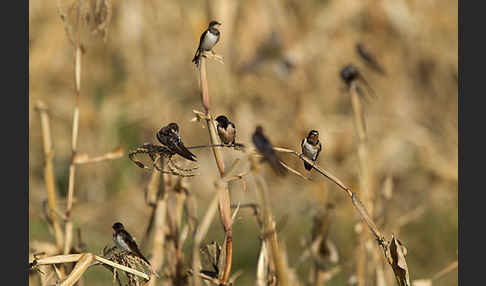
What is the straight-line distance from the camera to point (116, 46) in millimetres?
4727

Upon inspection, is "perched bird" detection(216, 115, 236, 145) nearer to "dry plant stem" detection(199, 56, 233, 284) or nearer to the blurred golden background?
"dry plant stem" detection(199, 56, 233, 284)

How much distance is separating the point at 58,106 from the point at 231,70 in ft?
4.25

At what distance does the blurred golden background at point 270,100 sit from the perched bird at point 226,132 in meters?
1.85

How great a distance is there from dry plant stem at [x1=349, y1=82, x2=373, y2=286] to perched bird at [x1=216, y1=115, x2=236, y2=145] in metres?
0.48

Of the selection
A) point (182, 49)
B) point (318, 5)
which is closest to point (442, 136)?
point (318, 5)

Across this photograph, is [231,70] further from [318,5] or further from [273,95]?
[318,5]

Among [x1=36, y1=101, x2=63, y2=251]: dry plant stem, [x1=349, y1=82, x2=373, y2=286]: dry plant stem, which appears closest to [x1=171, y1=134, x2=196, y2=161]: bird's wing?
[x1=36, y1=101, x2=63, y2=251]: dry plant stem

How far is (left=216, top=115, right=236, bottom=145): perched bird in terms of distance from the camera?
1062mm

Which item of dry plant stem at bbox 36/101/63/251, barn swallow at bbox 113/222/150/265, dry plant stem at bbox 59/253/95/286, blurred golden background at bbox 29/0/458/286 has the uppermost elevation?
blurred golden background at bbox 29/0/458/286

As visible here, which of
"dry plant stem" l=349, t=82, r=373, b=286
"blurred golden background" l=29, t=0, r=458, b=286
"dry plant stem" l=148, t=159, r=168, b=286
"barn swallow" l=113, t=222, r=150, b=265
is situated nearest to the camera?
"barn swallow" l=113, t=222, r=150, b=265

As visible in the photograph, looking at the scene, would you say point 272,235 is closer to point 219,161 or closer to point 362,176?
point 219,161

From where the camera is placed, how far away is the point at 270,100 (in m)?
4.14

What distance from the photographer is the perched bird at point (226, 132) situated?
41.8 inches

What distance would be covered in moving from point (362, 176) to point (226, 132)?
58cm
